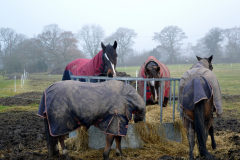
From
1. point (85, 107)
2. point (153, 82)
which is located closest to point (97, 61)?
point (153, 82)

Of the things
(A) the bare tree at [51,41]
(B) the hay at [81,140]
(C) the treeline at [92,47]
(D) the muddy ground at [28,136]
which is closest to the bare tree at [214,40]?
(C) the treeline at [92,47]

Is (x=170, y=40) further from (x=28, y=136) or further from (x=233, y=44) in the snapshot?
(x=28, y=136)

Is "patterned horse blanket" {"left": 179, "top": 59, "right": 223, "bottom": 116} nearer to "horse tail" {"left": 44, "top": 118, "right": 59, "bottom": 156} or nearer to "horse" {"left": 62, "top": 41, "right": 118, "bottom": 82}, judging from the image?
"horse" {"left": 62, "top": 41, "right": 118, "bottom": 82}

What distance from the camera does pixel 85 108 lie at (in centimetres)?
300

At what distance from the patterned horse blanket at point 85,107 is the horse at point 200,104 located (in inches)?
32.2

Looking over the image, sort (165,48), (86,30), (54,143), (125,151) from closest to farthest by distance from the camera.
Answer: (54,143)
(125,151)
(86,30)
(165,48)

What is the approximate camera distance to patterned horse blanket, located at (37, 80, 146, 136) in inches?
116

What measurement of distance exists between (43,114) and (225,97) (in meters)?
9.24

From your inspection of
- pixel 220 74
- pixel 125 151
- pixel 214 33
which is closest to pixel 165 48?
pixel 214 33

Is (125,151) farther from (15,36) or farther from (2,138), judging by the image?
(15,36)

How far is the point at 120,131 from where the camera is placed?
3.00m

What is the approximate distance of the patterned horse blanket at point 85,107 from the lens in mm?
2947

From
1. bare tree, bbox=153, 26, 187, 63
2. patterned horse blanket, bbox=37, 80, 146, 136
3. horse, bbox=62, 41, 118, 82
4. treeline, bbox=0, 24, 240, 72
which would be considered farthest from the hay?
bare tree, bbox=153, 26, 187, 63

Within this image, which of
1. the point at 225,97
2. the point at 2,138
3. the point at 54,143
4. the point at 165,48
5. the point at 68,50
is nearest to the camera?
the point at 54,143
